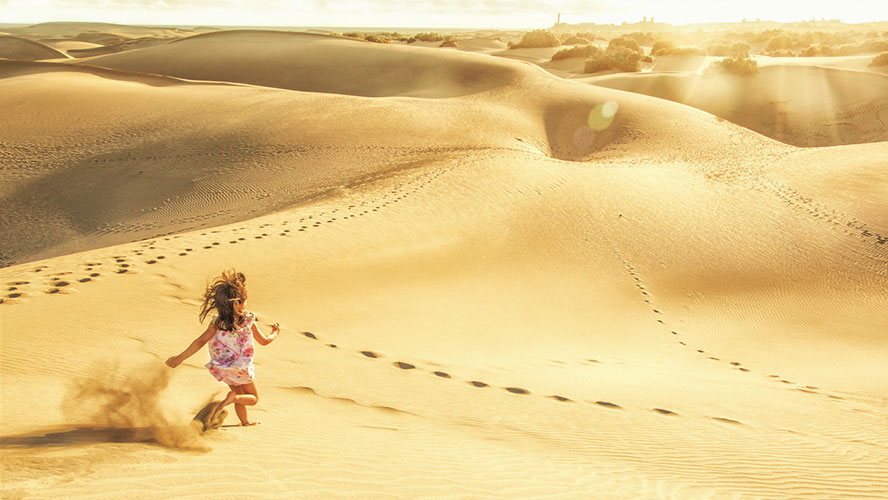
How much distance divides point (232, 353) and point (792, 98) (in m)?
36.4

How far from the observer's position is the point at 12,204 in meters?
16.6

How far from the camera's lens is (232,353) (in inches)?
166

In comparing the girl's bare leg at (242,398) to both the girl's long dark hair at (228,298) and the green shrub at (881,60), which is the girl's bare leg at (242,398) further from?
the green shrub at (881,60)

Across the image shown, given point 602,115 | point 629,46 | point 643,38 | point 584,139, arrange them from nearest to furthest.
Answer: point 584,139
point 602,115
point 629,46
point 643,38

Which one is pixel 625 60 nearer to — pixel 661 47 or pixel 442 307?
pixel 661 47

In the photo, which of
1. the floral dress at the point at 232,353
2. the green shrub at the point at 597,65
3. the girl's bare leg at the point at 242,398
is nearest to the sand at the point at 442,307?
the girl's bare leg at the point at 242,398

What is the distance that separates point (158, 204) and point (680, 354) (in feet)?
46.1

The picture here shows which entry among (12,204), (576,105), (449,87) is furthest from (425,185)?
(449,87)

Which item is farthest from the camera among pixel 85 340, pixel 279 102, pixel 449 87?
pixel 449 87

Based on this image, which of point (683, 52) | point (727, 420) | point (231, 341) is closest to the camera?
point (231, 341)

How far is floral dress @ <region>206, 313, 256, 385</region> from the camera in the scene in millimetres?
4176

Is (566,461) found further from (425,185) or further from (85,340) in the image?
(425,185)

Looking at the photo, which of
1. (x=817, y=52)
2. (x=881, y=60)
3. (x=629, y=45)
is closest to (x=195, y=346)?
(x=881, y=60)

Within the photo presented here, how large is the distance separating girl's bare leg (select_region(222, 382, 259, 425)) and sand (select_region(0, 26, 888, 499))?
15 centimetres
